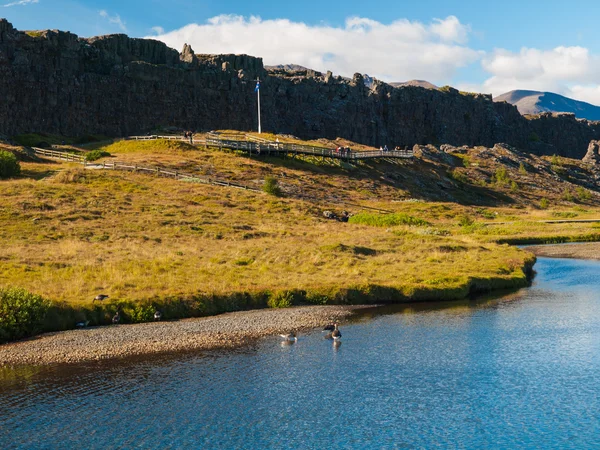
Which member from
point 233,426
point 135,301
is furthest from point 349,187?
point 233,426

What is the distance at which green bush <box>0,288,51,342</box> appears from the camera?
33.7 m

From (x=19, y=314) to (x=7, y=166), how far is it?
187 ft

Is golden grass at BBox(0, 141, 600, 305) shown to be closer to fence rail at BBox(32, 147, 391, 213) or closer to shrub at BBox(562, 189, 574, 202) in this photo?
fence rail at BBox(32, 147, 391, 213)

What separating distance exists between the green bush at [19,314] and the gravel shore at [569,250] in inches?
2027

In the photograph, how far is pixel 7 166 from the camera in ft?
278

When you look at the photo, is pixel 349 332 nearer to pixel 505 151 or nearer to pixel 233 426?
pixel 233 426

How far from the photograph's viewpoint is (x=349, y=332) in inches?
1430

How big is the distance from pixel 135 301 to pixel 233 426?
1639 centimetres

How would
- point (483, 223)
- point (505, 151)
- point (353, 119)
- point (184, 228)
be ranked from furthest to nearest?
point (353, 119) < point (505, 151) < point (483, 223) < point (184, 228)

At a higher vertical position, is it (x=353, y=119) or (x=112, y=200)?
(x=353, y=119)

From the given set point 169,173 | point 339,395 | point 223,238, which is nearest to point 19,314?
point 339,395

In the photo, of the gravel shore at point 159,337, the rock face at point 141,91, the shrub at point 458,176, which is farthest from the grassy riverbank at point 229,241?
the rock face at point 141,91

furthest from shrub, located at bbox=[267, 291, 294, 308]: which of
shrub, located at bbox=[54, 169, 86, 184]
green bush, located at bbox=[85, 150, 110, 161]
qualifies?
green bush, located at bbox=[85, 150, 110, 161]

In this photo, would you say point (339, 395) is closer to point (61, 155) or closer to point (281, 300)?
point (281, 300)
